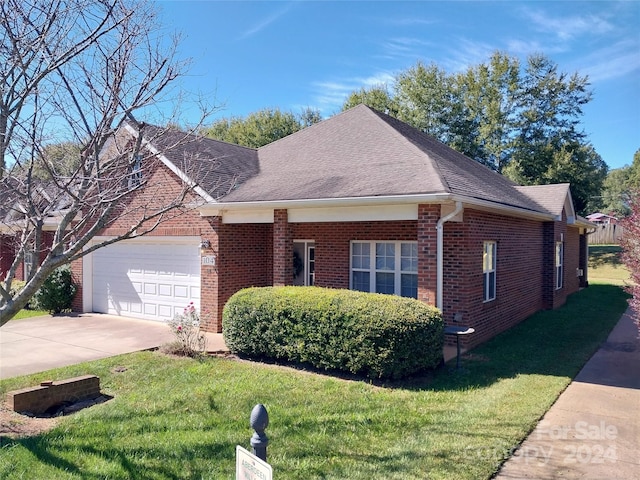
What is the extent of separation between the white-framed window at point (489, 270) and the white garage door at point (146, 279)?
7154mm

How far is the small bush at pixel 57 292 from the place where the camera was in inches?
550

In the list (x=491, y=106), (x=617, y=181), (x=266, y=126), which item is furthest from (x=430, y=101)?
(x=617, y=181)

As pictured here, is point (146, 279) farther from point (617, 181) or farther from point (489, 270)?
point (617, 181)

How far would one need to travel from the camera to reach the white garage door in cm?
1223

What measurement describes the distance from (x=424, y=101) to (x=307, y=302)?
101 feet

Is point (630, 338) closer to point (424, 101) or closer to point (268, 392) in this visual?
point (268, 392)

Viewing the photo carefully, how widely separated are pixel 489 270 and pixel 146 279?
928 cm

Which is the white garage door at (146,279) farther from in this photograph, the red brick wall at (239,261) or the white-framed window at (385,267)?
the white-framed window at (385,267)

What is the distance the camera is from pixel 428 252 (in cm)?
864

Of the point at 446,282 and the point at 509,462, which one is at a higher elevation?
the point at 446,282

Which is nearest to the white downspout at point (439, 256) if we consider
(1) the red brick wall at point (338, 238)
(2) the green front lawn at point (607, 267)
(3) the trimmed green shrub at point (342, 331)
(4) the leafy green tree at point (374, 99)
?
(3) the trimmed green shrub at point (342, 331)

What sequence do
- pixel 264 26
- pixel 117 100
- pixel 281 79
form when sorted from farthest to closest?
pixel 281 79
pixel 264 26
pixel 117 100

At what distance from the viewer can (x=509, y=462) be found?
15.1ft

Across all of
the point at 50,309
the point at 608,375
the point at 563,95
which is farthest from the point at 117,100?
the point at 563,95
